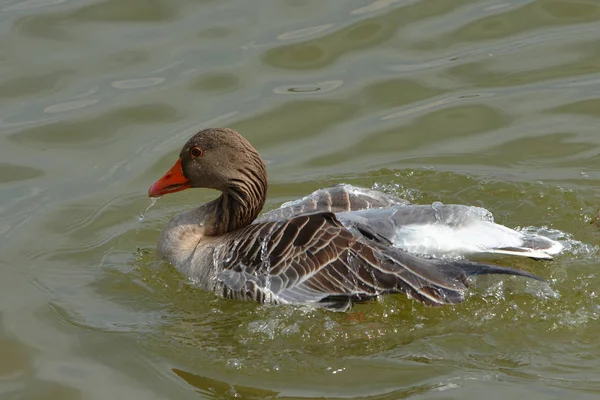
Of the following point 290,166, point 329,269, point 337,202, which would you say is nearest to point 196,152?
point 337,202

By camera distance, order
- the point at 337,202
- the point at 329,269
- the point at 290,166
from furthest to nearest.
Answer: the point at 290,166 < the point at 337,202 < the point at 329,269

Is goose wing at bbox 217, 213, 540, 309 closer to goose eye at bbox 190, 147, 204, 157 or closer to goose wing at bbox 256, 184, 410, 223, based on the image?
goose wing at bbox 256, 184, 410, 223

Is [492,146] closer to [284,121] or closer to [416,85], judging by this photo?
[416,85]

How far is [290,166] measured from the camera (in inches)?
440

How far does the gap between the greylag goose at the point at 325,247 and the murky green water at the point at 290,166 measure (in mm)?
212

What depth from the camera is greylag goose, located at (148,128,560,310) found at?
8.16 meters

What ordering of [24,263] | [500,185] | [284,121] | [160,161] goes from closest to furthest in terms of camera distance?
[24,263] → [500,185] → [160,161] → [284,121]

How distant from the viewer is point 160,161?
11211mm

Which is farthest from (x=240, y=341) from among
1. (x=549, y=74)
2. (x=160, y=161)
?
(x=549, y=74)

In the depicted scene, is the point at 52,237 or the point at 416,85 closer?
the point at 52,237

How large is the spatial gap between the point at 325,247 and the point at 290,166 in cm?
299

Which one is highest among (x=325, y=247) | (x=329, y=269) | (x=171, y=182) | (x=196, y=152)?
(x=196, y=152)

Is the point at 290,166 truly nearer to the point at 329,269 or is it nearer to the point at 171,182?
the point at 171,182

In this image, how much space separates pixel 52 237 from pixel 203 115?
2804 mm
